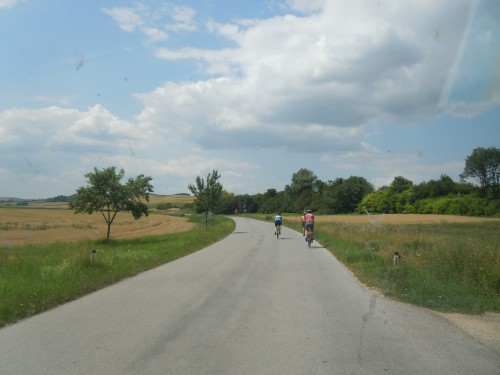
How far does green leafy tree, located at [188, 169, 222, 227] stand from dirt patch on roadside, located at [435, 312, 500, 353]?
3645 centimetres

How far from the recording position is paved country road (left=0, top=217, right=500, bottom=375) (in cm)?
521

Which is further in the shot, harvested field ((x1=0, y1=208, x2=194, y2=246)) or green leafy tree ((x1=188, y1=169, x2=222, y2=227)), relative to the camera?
green leafy tree ((x1=188, y1=169, x2=222, y2=227))

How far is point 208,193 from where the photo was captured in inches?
1738

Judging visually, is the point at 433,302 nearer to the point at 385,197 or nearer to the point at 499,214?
the point at 499,214

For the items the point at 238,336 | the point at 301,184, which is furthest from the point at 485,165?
the point at 238,336

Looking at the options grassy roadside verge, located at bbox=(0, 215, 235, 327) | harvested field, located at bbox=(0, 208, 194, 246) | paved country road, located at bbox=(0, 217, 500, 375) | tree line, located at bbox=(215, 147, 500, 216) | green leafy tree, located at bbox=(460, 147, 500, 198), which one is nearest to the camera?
paved country road, located at bbox=(0, 217, 500, 375)

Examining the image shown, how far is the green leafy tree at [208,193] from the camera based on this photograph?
1738 inches

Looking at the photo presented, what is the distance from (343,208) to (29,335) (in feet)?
337

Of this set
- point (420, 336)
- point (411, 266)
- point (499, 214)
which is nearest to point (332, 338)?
point (420, 336)

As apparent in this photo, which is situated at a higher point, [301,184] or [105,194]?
[301,184]

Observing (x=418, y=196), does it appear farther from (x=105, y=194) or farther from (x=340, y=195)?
(x=105, y=194)

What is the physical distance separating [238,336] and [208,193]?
→ 37942 millimetres

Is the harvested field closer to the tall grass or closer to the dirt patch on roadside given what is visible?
the tall grass

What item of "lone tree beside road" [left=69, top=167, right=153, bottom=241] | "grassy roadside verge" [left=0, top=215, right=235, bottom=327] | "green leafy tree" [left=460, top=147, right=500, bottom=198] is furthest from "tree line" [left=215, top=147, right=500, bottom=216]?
"grassy roadside verge" [left=0, top=215, right=235, bottom=327]
